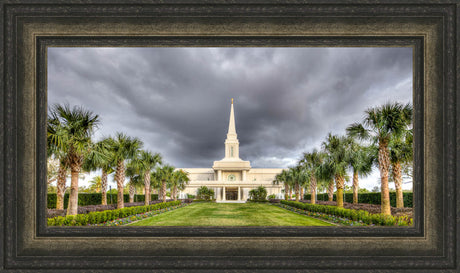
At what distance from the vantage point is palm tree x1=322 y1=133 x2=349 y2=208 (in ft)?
51.9

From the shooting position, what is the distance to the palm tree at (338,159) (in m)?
15.8

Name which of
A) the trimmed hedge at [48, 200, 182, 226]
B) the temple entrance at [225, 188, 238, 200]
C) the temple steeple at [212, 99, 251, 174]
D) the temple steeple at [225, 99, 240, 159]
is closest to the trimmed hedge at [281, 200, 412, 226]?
the trimmed hedge at [48, 200, 182, 226]

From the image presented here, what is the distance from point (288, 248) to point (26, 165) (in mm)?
4960

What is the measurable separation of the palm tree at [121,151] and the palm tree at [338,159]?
1269 cm

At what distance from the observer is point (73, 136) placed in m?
9.85

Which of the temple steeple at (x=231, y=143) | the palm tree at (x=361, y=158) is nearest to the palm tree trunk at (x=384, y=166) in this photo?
the palm tree at (x=361, y=158)

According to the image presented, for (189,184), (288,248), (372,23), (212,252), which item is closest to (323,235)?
(288,248)

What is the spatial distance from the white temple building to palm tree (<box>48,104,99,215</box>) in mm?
36948

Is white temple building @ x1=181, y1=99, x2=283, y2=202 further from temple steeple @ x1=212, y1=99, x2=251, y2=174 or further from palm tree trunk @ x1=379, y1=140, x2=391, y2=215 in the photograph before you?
palm tree trunk @ x1=379, y1=140, x2=391, y2=215

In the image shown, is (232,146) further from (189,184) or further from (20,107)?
(20,107)

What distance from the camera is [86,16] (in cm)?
490

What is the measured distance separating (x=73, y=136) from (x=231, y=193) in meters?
43.5

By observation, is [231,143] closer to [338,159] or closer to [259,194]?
[259,194]

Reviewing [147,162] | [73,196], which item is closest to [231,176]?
[147,162]
